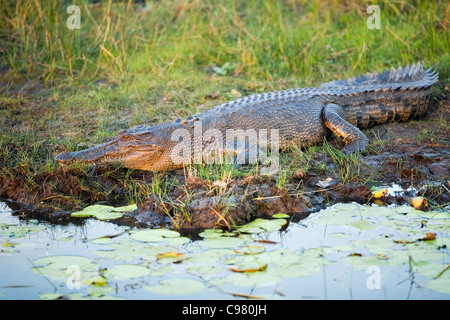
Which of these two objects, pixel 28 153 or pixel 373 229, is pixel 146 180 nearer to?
pixel 28 153

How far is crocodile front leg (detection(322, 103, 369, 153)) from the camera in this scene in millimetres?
5848

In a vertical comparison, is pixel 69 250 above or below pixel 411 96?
below

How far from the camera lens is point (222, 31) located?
902 cm

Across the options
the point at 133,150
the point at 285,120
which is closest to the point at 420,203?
the point at 285,120

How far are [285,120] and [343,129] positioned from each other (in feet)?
2.12

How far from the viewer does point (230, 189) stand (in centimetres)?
451

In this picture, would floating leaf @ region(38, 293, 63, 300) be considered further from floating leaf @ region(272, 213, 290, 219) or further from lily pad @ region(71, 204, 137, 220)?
floating leaf @ region(272, 213, 290, 219)

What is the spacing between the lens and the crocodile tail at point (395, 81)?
6.68 metres

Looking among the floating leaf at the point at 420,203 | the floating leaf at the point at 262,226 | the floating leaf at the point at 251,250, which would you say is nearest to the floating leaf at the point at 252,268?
the floating leaf at the point at 251,250

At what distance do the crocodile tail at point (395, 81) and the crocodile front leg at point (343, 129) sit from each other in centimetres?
61

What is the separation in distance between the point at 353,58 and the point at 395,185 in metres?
3.51

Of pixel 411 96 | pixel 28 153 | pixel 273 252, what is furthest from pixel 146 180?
pixel 411 96

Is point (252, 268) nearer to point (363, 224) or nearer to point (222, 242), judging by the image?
point (222, 242)
